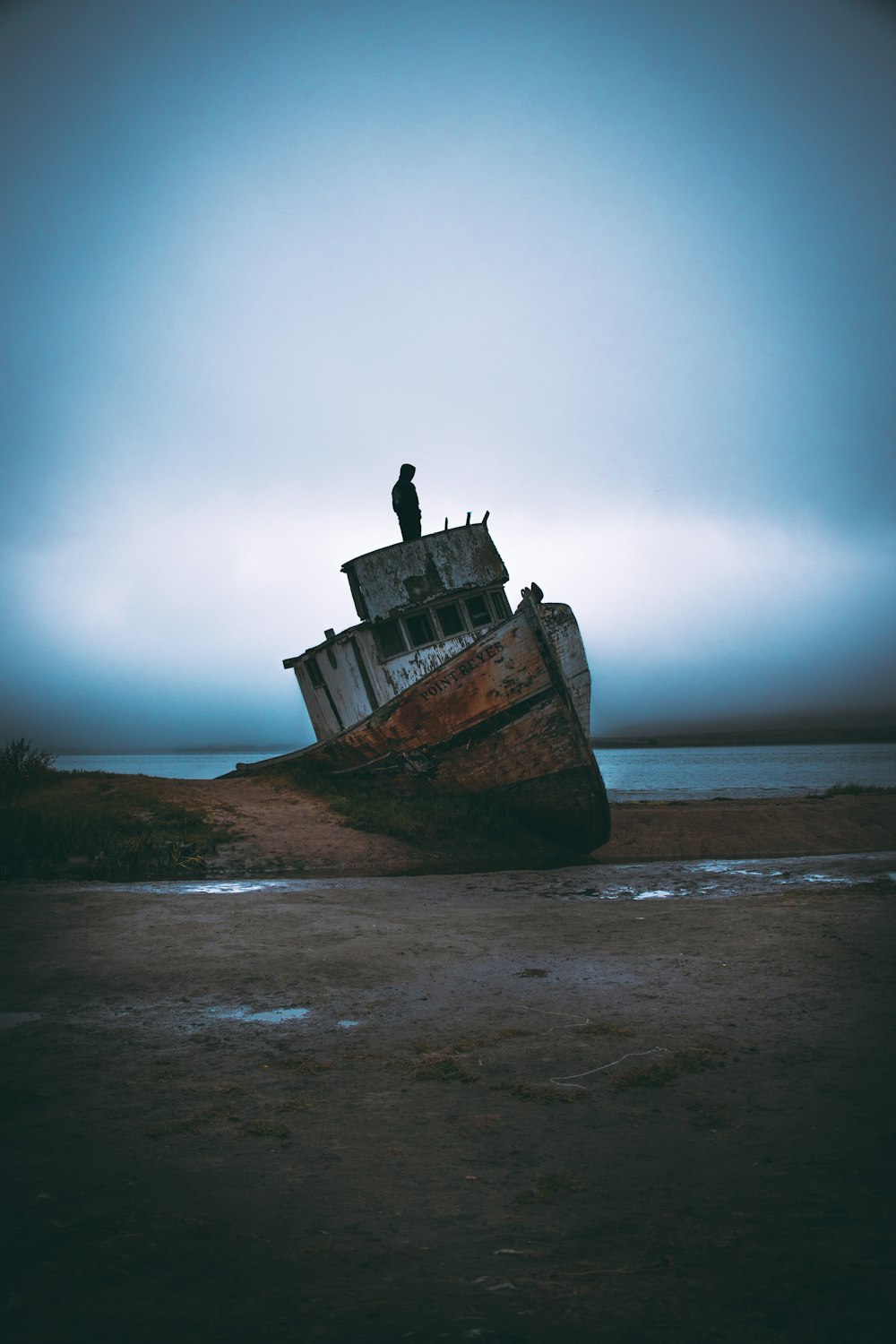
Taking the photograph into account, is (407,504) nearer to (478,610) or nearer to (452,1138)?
(478,610)

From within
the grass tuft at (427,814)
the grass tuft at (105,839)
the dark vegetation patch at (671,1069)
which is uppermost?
the grass tuft at (105,839)

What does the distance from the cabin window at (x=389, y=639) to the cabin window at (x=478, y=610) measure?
1.39m

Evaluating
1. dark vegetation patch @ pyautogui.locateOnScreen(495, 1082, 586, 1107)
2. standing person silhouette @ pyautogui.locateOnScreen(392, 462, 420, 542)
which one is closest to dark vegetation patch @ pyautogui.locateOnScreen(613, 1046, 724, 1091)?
dark vegetation patch @ pyautogui.locateOnScreen(495, 1082, 586, 1107)

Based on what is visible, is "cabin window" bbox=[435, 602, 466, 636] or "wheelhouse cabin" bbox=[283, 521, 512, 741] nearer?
"wheelhouse cabin" bbox=[283, 521, 512, 741]

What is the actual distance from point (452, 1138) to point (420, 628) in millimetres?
12390

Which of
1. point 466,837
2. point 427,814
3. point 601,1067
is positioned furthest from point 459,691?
point 601,1067

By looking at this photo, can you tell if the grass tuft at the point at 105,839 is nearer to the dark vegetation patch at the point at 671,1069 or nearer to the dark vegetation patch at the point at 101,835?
the dark vegetation patch at the point at 101,835

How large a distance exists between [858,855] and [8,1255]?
1204 centimetres

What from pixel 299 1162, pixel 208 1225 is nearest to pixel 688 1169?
pixel 299 1162

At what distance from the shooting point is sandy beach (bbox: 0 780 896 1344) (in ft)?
6.97

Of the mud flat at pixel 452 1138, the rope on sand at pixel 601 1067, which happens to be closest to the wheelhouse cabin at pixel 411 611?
the mud flat at pixel 452 1138

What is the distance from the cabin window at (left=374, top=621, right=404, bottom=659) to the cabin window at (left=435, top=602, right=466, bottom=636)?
2.59 feet

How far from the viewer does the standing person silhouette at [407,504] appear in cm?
1592

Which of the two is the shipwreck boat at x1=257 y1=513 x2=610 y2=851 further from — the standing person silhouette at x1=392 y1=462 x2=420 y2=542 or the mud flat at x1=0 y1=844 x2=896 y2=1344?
the mud flat at x1=0 y1=844 x2=896 y2=1344
